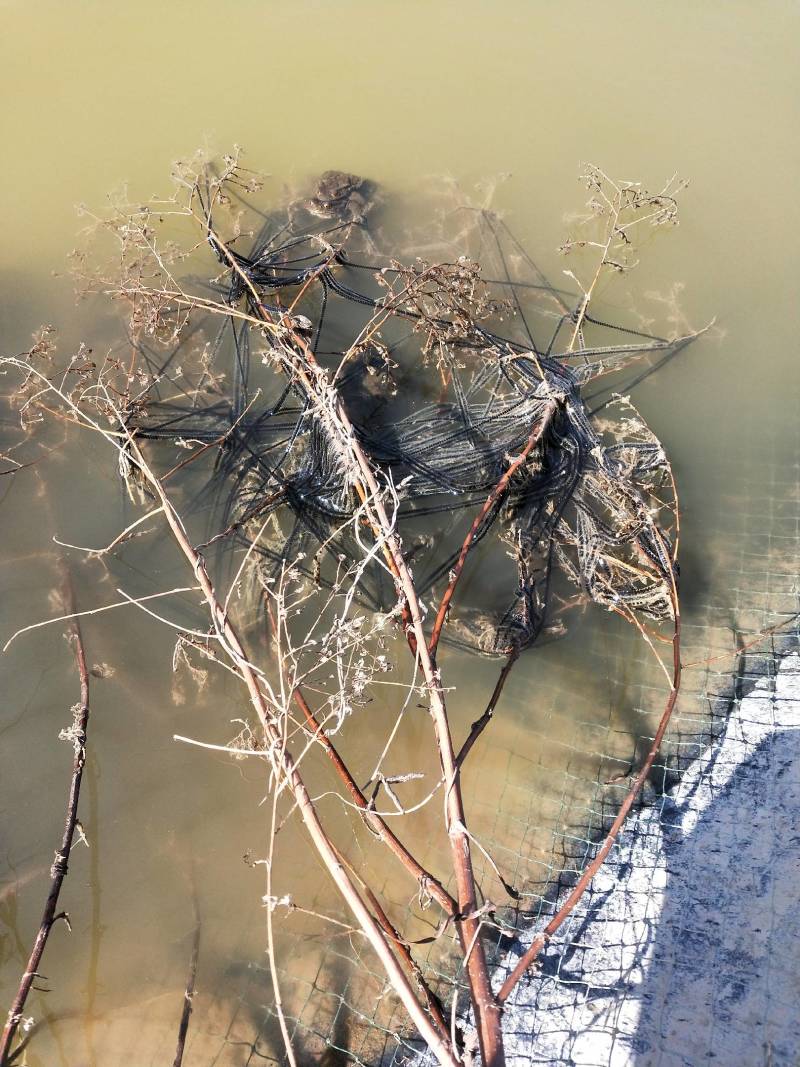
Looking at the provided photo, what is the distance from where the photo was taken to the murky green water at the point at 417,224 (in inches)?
127

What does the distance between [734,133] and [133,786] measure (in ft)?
15.8

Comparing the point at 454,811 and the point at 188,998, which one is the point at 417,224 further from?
the point at 188,998

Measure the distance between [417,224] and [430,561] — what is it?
193cm

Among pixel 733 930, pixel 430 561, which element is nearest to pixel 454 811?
pixel 733 930

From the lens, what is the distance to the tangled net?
11.8ft

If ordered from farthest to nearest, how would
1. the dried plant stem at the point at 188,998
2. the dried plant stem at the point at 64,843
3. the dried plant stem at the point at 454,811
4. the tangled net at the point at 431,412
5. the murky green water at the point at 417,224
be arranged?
the tangled net at the point at 431,412
the murky green water at the point at 417,224
the dried plant stem at the point at 188,998
the dried plant stem at the point at 64,843
the dried plant stem at the point at 454,811

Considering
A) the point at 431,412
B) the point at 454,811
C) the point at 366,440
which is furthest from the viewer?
the point at 431,412

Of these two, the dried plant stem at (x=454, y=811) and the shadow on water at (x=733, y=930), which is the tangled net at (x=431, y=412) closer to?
the dried plant stem at (x=454, y=811)

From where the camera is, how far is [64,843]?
9.92 feet

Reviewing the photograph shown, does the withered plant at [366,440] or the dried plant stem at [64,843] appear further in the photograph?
the withered plant at [366,440]

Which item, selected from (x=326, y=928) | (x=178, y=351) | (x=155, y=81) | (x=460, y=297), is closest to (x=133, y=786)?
(x=326, y=928)

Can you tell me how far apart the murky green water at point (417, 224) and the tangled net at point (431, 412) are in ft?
0.74

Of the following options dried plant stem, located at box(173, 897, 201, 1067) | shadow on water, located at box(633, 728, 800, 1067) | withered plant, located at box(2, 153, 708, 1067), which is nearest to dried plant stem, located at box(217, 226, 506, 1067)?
withered plant, located at box(2, 153, 708, 1067)

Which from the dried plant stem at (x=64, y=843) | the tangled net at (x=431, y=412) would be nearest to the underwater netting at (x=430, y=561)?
the tangled net at (x=431, y=412)
